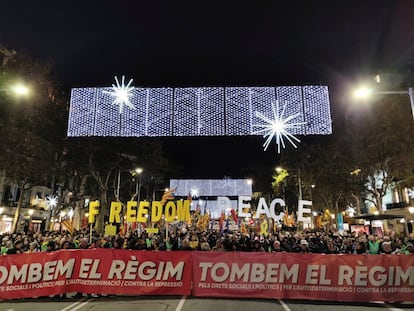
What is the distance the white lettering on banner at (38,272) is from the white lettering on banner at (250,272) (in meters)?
3.88

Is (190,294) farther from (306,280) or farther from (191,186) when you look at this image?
(191,186)

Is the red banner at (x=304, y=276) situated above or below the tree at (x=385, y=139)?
below

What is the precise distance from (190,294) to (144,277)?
56.5 inches

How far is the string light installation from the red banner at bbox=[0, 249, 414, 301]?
24.4 feet

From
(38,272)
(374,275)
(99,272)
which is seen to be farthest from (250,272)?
(38,272)

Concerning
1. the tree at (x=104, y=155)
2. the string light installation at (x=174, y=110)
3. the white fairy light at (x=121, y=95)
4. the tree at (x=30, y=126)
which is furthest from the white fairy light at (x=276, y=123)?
the tree at (x=104, y=155)

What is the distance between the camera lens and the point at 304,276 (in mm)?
10594

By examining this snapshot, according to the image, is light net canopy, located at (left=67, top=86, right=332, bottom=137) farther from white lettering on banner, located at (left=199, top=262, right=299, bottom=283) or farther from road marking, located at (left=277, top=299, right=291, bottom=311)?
road marking, located at (left=277, top=299, right=291, bottom=311)

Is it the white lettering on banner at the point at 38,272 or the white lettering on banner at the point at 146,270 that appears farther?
the white lettering on banner at the point at 146,270

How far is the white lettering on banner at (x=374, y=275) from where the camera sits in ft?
33.3

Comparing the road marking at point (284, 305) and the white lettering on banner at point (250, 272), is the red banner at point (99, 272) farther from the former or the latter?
the road marking at point (284, 305)

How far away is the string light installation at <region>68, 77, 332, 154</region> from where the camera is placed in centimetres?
1702

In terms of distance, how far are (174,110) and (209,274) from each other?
8.97m

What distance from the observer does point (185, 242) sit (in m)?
12.7
